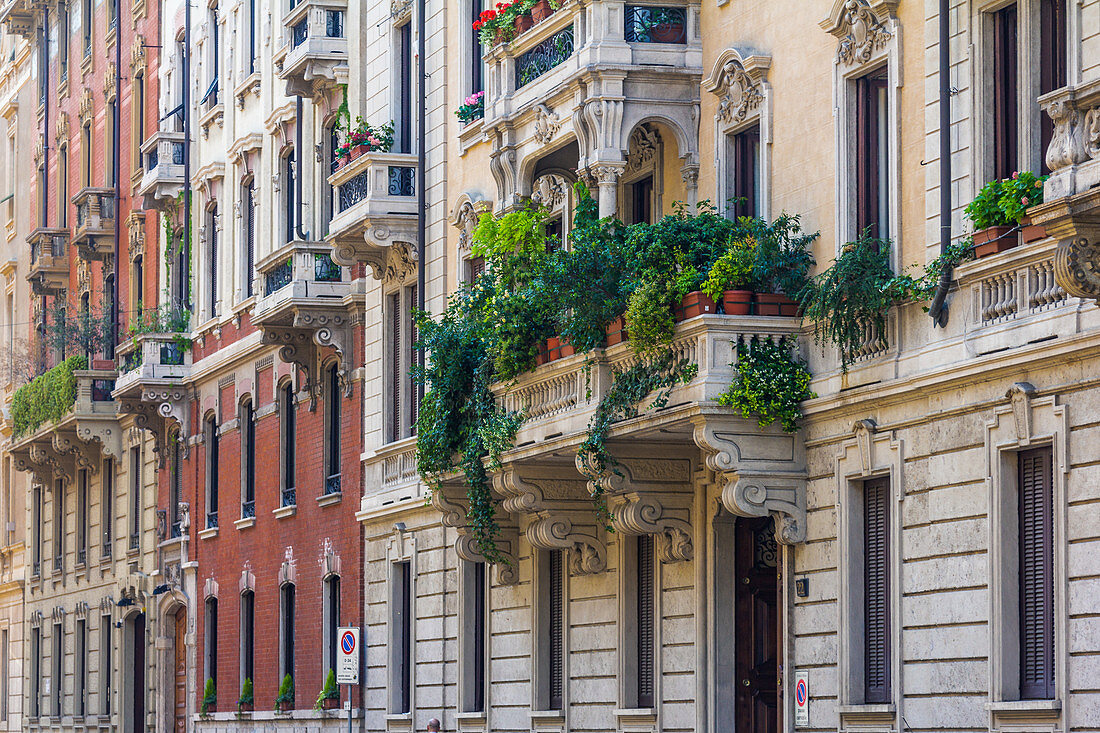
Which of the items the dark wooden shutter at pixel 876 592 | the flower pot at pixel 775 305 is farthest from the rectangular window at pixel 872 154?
the dark wooden shutter at pixel 876 592

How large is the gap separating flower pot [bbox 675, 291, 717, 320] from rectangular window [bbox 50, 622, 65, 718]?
109 feet

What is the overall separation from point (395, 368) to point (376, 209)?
2.57 m

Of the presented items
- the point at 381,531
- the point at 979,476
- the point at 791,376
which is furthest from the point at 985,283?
the point at 381,531

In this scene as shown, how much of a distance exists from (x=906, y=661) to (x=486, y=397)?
26.3 ft

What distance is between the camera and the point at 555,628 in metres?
26.7

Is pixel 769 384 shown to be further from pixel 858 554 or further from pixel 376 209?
pixel 376 209

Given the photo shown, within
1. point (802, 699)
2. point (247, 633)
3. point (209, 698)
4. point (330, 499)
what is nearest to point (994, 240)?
point (802, 699)

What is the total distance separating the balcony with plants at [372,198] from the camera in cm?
3025

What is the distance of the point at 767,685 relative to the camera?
866 inches

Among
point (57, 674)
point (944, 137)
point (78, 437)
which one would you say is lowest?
point (57, 674)

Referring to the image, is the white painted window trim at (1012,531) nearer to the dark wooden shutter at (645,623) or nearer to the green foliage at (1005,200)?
the green foliage at (1005,200)

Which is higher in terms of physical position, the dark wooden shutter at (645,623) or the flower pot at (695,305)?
the flower pot at (695,305)

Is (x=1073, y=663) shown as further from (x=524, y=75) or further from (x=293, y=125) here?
(x=293, y=125)

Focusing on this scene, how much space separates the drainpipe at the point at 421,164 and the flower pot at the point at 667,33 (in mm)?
7567
